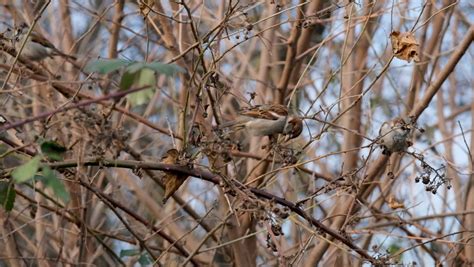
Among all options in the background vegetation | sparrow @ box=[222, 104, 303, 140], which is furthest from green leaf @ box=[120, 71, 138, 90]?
sparrow @ box=[222, 104, 303, 140]

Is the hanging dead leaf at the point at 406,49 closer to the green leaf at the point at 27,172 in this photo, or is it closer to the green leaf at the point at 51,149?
the green leaf at the point at 51,149

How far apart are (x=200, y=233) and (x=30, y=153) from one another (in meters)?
2.92

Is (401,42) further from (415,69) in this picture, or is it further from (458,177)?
(458,177)

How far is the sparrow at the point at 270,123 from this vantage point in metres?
2.62

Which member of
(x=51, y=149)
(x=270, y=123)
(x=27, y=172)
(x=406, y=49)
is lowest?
(x=27, y=172)

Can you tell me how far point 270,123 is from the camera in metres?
2.64

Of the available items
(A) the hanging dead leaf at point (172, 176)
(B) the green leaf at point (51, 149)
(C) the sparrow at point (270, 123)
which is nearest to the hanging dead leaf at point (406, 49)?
(C) the sparrow at point (270, 123)

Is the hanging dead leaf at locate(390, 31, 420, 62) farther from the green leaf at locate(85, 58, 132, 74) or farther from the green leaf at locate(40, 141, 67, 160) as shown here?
the green leaf at locate(40, 141, 67, 160)

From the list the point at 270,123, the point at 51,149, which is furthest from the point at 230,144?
the point at 270,123

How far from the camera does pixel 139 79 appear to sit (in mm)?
1749

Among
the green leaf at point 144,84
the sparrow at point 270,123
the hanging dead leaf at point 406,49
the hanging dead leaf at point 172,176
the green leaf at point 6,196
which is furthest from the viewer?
the sparrow at point 270,123

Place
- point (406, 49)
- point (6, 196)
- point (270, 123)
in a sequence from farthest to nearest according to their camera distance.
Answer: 1. point (270, 123)
2. point (406, 49)
3. point (6, 196)

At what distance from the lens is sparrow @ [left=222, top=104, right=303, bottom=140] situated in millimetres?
2617

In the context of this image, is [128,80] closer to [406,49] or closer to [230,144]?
[230,144]
